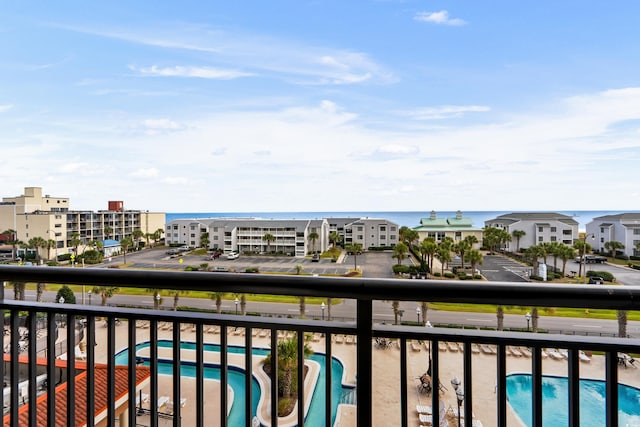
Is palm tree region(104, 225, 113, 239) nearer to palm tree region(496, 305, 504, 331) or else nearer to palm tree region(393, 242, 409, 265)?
palm tree region(393, 242, 409, 265)

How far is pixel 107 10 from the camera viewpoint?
3463 millimetres

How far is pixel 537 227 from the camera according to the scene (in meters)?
2.65

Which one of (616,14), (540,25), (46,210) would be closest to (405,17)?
(540,25)

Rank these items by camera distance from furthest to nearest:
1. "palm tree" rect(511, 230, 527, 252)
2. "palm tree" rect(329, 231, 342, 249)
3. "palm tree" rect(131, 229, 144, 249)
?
"palm tree" rect(329, 231, 342, 249)
"palm tree" rect(131, 229, 144, 249)
"palm tree" rect(511, 230, 527, 252)

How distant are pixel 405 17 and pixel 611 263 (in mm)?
2863

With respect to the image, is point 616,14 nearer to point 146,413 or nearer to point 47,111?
point 146,413

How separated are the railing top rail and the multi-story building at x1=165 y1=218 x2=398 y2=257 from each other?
6.74ft

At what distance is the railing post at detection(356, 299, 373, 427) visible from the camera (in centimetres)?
87

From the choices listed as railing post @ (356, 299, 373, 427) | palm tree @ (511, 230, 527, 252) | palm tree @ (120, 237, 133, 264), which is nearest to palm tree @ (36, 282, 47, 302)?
railing post @ (356, 299, 373, 427)

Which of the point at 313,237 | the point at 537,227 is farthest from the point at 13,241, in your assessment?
the point at 537,227

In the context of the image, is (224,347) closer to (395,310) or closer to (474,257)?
(395,310)

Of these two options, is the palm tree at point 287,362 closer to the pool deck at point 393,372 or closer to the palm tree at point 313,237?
the pool deck at point 393,372

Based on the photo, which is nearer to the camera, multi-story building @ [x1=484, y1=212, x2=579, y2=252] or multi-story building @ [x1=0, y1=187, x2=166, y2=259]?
multi-story building @ [x1=484, y1=212, x2=579, y2=252]

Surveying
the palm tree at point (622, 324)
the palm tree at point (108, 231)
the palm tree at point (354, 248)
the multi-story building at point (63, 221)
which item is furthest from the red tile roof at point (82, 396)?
the palm tree at point (108, 231)
